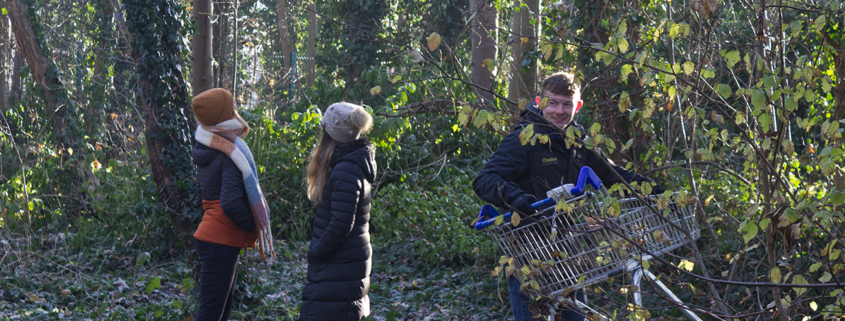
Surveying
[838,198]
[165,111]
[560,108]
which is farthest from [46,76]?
[838,198]

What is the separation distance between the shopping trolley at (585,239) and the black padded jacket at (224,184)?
5.64 ft

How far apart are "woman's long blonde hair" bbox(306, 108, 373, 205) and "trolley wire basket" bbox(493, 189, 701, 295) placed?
1.16 meters

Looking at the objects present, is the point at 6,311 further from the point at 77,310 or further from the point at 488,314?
the point at 488,314

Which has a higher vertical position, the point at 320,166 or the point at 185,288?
the point at 320,166

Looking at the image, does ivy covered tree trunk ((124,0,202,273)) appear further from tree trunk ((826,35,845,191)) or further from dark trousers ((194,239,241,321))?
tree trunk ((826,35,845,191))

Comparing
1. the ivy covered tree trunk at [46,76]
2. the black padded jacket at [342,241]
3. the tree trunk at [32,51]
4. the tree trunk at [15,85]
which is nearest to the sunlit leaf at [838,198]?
the black padded jacket at [342,241]

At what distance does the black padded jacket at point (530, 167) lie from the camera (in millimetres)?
3289

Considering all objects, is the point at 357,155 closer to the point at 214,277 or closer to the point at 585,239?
the point at 214,277

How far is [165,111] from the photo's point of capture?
588 centimetres

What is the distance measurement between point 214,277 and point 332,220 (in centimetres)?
101

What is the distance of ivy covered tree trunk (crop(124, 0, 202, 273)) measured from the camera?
5781mm

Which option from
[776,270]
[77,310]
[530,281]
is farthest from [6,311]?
[776,270]

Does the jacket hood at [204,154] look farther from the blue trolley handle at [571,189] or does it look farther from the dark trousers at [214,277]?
the blue trolley handle at [571,189]

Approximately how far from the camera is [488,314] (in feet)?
18.5
